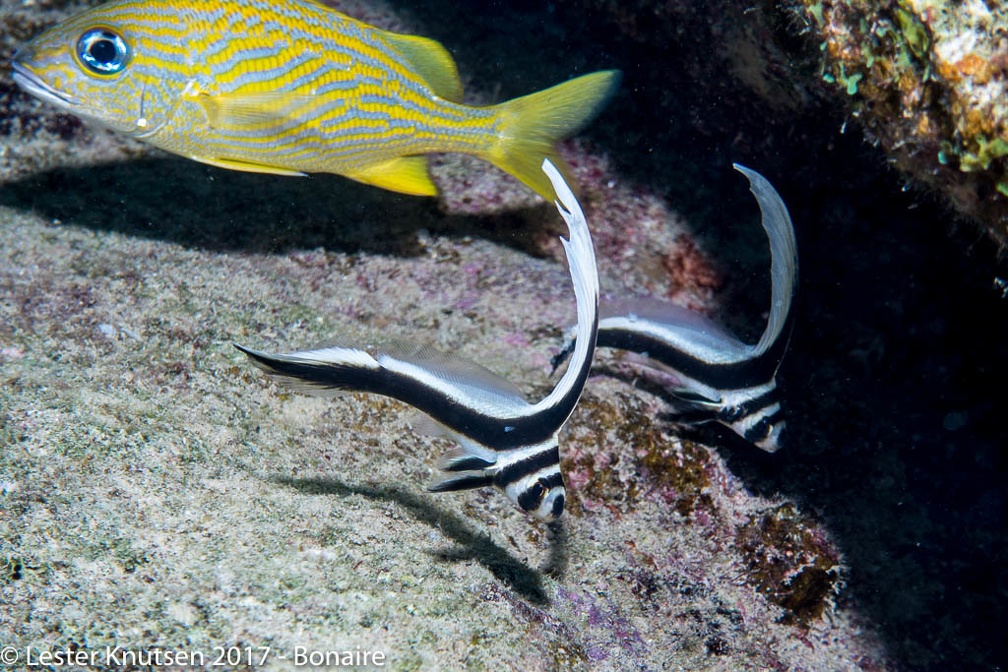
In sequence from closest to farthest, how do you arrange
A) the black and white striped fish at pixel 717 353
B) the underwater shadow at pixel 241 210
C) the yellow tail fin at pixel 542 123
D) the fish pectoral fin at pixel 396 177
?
the black and white striped fish at pixel 717 353 → the yellow tail fin at pixel 542 123 → the fish pectoral fin at pixel 396 177 → the underwater shadow at pixel 241 210

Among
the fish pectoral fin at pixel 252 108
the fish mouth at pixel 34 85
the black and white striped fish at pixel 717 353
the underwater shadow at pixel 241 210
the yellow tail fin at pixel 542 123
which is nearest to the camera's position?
the fish mouth at pixel 34 85

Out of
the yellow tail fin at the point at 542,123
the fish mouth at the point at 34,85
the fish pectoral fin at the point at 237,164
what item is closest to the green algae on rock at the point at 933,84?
the yellow tail fin at the point at 542,123

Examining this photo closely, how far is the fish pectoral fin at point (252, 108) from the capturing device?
267 cm

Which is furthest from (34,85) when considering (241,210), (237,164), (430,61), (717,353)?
(717,353)

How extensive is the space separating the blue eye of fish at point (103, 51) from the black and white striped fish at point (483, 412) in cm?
180

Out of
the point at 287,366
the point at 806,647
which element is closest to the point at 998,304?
the point at 806,647

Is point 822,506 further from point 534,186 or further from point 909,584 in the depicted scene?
point 534,186

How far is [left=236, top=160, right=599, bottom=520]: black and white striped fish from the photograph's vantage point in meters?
2.04

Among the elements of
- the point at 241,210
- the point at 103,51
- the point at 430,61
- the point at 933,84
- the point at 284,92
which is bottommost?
the point at 241,210

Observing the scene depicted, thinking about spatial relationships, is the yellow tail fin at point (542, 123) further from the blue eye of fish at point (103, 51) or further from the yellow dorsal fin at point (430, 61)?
the blue eye of fish at point (103, 51)

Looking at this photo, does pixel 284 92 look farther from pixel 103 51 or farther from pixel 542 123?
pixel 542 123

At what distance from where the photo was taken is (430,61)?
10.0 feet

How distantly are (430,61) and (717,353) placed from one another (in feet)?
6.93

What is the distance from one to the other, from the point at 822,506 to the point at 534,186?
2.42m
